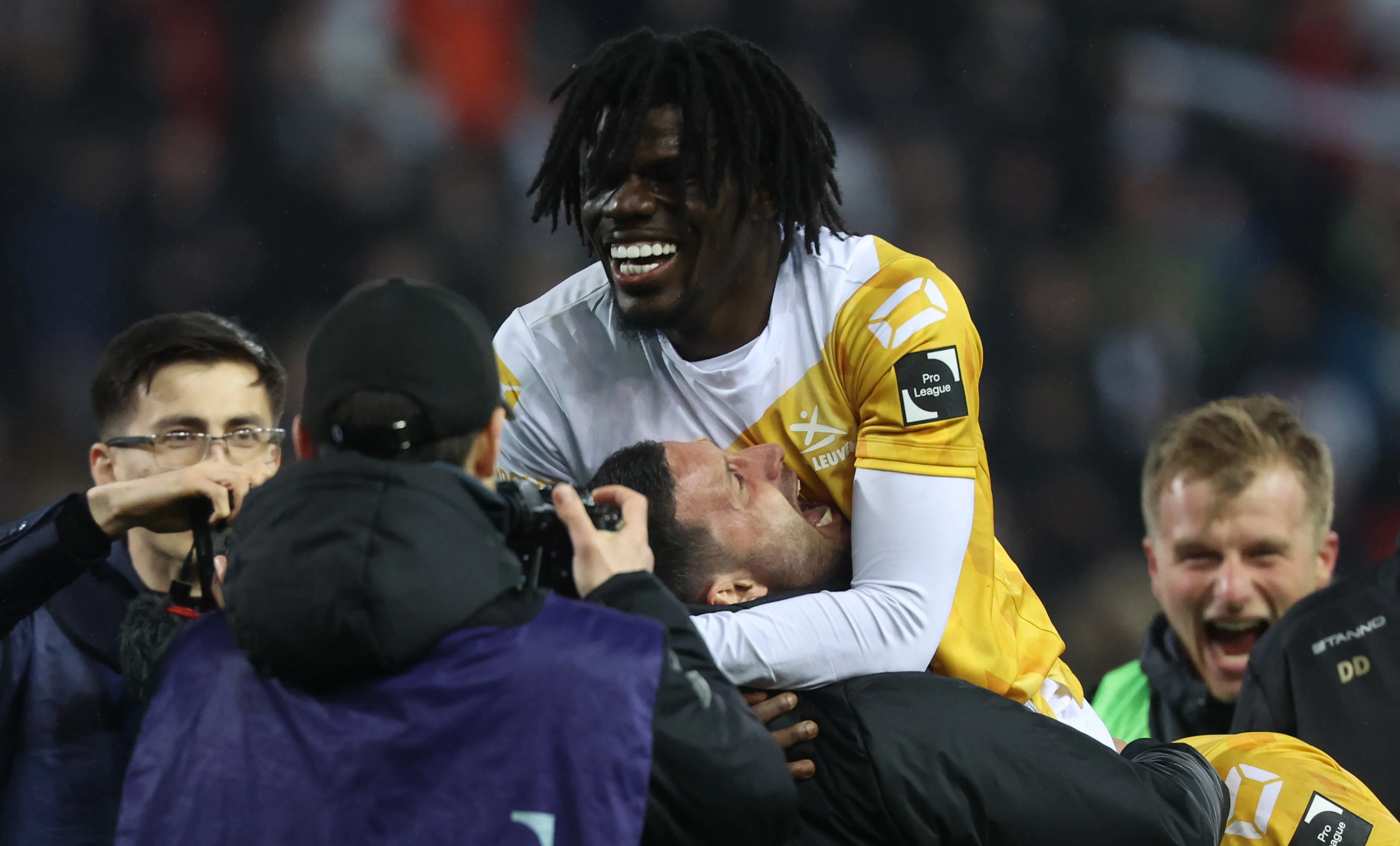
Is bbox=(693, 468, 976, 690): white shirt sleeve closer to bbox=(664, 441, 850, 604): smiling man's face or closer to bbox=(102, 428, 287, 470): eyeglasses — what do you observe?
bbox=(664, 441, 850, 604): smiling man's face

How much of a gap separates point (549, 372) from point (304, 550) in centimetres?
112

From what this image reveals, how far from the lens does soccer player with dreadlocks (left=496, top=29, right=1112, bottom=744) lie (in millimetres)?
2156

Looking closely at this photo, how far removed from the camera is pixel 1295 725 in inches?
120

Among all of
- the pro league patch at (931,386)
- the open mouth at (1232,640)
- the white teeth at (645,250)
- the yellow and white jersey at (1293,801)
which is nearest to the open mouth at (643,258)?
the white teeth at (645,250)

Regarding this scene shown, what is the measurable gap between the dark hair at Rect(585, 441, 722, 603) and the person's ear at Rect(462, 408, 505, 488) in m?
0.55

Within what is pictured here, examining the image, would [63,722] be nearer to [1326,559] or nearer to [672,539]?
[672,539]

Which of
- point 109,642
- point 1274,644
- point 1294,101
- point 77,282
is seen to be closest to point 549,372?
point 109,642

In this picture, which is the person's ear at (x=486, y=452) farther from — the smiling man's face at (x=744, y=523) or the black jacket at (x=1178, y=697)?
the black jacket at (x=1178, y=697)

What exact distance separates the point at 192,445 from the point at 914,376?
1.21 metres

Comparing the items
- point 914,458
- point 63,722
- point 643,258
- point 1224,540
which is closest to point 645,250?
point 643,258

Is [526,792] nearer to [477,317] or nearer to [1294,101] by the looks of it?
[477,317]

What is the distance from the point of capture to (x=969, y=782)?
181cm

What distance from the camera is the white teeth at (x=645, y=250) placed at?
2281 mm

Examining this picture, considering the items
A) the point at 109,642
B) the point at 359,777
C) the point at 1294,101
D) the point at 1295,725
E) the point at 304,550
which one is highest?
the point at 1294,101
